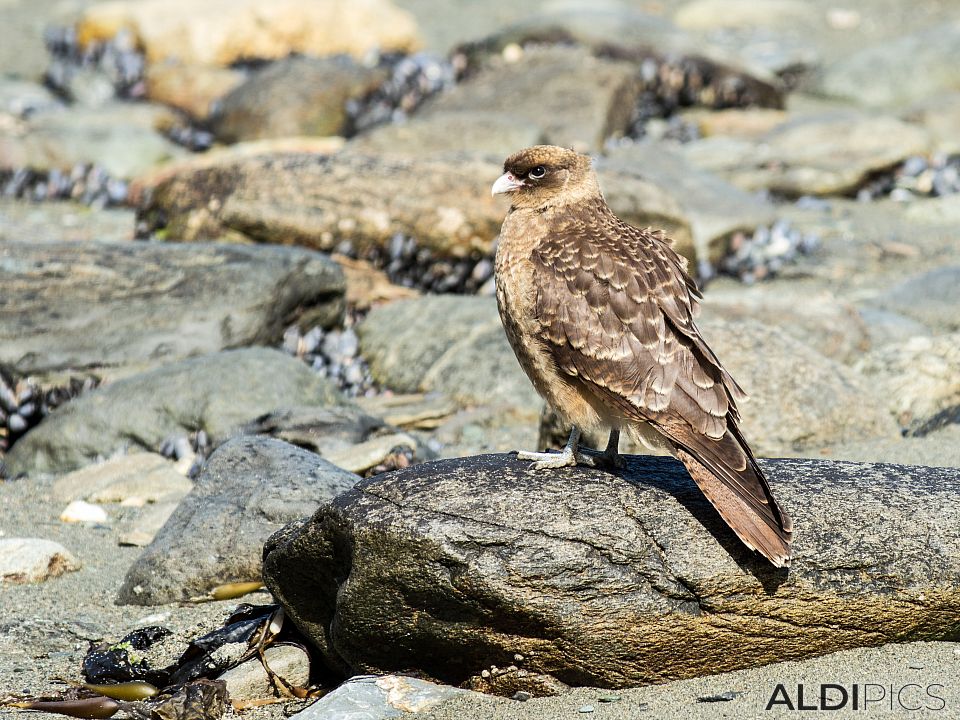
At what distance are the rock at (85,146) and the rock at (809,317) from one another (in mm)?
9091

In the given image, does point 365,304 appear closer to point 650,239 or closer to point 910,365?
point 910,365

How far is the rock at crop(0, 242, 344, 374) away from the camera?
9.55 m

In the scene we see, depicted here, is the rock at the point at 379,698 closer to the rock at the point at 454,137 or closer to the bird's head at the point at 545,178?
the bird's head at the point at 545,178

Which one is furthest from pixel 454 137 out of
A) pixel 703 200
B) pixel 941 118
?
pixel 941 118

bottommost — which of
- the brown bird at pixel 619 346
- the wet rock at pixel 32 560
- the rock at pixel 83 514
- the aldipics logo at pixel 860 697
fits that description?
the rock at pixel 83 514

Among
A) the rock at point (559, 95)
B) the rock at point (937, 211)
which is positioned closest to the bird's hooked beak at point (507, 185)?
the rock at point (937, 211)

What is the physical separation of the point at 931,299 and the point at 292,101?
10026 mm

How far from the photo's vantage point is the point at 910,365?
8914mm

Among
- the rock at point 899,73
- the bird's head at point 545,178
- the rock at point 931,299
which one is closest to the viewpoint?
the bird's head at point 545,178

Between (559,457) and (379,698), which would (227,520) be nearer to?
(379,698)

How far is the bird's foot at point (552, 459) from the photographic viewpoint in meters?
5.55

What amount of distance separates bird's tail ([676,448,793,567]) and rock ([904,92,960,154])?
12.6 m

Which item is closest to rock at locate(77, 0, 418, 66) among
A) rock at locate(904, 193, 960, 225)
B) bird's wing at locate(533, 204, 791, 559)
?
rock at locate(904, 193, 960, 225)

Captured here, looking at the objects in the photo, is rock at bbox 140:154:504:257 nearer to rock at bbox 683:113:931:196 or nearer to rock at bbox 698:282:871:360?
rock at bbox 698:282:871:360
